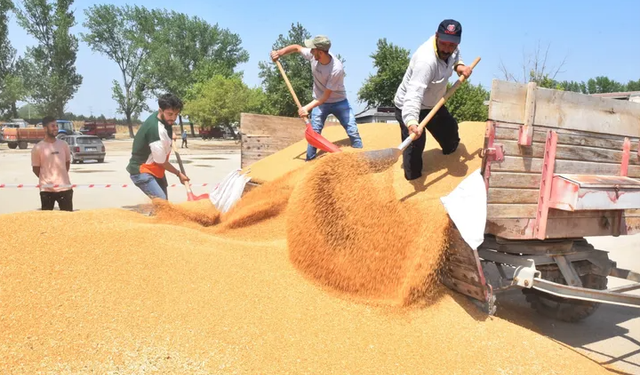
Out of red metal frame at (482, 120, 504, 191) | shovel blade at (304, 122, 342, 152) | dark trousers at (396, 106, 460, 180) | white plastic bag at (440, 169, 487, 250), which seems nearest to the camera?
white plastic bag at (440, 169, 487, 250)

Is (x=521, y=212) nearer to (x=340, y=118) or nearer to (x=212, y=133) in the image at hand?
(x=340, y=118)

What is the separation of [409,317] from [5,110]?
51.0 meters

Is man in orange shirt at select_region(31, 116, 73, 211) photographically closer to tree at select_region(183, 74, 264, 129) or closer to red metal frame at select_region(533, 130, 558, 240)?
red metal frame at select_region(533, 130, 558, 240)

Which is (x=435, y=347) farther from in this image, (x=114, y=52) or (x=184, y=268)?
(x=114, y=52)

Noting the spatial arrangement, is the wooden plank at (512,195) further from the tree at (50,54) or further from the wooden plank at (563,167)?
the tree at (50,54)

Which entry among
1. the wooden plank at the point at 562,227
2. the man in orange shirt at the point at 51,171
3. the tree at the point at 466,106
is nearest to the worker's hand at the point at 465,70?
the wooden plank at the point at 562,227

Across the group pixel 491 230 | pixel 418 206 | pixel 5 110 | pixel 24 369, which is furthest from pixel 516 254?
pixel 5 110

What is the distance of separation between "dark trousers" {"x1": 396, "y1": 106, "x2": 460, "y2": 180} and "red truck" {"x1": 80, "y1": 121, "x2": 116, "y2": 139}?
4244 cm

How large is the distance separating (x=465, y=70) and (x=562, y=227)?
4.28 feet

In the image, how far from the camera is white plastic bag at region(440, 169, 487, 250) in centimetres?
275

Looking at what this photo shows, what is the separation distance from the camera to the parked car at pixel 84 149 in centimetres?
1892

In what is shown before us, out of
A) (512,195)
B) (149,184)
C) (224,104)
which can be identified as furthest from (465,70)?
(224,104)

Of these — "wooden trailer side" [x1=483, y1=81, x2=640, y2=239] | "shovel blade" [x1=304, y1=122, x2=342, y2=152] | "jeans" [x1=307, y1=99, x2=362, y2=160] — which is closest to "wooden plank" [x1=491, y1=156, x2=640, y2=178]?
"wooden trailer side" [x1=483, y1=81, x2=640, y2=239]

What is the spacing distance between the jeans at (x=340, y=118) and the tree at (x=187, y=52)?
4471 cm
